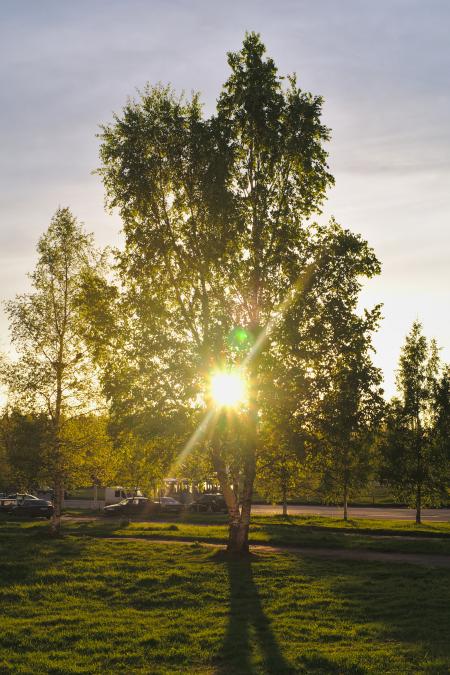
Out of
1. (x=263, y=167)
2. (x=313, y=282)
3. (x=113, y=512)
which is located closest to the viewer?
(x=313, y=282)

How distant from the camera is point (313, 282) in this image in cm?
2389

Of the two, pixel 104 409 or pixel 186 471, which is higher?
pixel 104 409

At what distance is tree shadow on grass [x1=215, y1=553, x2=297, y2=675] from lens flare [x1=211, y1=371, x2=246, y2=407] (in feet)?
23.0

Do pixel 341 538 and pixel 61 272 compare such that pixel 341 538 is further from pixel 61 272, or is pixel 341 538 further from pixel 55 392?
pixel 61 272

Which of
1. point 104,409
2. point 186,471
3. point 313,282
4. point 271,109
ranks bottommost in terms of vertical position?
point 186,471

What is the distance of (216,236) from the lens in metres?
25.1

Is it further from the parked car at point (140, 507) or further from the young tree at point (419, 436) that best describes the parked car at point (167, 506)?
the young tree at point (419, 436)

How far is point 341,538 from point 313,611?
17.6 m

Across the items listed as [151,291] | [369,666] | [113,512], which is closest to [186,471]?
[151,291]

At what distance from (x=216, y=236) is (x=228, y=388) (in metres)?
5.66

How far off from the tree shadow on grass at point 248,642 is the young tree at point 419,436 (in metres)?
25.2

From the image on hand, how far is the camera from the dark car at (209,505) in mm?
58188

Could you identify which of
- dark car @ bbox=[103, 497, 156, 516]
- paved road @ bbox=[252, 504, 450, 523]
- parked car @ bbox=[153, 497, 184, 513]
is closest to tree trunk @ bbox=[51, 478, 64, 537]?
dark car @ bbox=[103, 497, 156, 516]

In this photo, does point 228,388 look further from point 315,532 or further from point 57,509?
point 315,532
